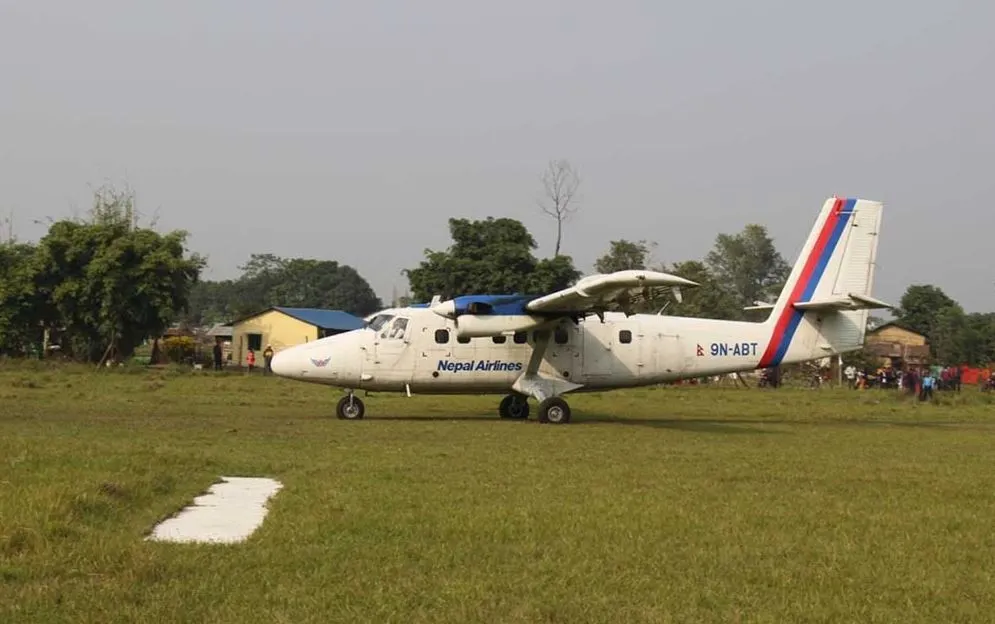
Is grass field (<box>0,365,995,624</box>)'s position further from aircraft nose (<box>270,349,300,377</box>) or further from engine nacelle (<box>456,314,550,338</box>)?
aircraft nose (<box>270,349,300,377</box>)

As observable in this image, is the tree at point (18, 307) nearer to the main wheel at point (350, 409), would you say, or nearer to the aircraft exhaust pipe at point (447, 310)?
the main wheel at point (350, 409)

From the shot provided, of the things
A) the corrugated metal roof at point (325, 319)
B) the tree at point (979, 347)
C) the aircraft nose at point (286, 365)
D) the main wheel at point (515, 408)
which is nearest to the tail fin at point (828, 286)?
the main wheel at point (515, 408)

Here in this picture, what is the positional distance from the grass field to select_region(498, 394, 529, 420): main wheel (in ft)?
19.4

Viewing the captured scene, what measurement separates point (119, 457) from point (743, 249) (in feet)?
298

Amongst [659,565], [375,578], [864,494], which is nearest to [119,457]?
[375,578]

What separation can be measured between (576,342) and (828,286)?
6240mm

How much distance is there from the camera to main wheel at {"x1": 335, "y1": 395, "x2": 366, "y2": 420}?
71.3 ft

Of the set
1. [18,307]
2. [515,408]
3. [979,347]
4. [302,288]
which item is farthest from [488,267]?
[302,288]

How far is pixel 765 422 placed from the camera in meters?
23.6

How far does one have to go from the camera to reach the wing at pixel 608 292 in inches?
721

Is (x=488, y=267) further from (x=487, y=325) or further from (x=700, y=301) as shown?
(x=487, y=325)

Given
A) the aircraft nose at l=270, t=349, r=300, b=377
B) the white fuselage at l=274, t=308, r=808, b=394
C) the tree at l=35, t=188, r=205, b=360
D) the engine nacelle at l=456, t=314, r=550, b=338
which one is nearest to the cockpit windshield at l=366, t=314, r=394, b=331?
the white fuselage at l=274, t=308, r=808, b=394

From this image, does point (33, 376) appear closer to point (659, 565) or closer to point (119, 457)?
point (119, 457)

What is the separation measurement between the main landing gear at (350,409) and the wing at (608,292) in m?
4.36
